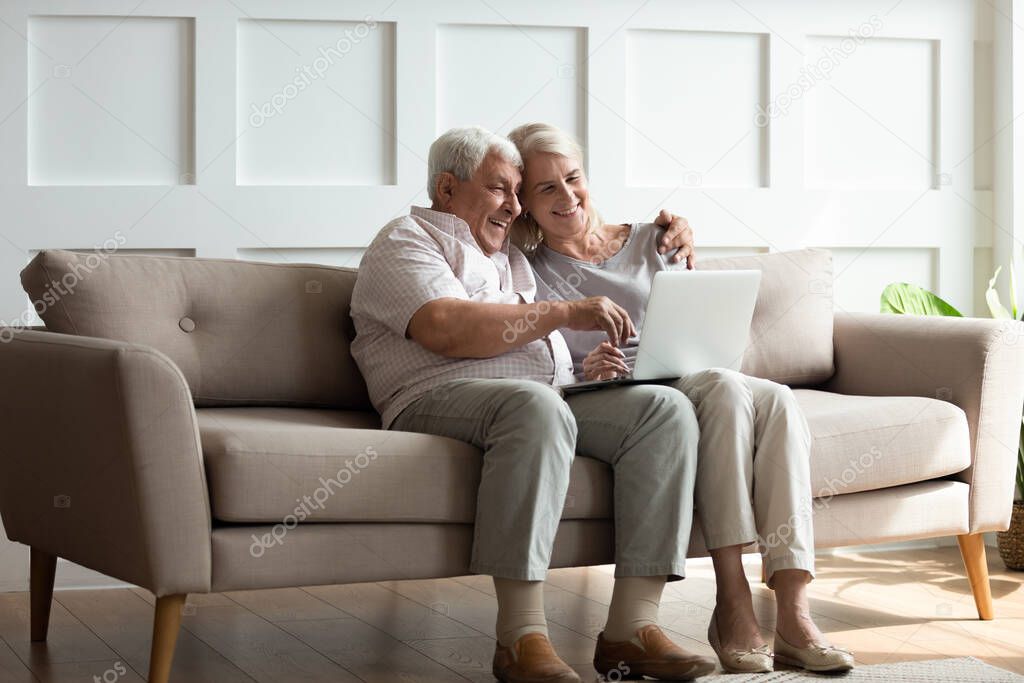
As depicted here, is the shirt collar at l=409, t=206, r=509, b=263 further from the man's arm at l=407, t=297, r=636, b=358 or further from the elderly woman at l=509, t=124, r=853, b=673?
the elderly woman at l=509, t=124, r=853, b=673

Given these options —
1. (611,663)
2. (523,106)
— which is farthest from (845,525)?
(523,106)

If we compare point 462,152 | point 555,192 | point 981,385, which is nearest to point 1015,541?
point 981,385

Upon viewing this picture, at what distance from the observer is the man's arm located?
2.16m

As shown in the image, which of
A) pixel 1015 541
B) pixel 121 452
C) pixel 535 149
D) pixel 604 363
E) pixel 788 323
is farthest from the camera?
pixel 1015 541

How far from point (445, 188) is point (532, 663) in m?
0.95

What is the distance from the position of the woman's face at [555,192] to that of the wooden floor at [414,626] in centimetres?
84

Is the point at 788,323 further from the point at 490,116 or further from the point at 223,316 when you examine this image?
the point at 223,316

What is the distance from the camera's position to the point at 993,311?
3.23 metres

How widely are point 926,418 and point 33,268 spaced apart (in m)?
1.75

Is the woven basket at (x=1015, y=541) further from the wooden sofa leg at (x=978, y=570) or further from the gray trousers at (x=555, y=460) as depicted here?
the gray trousers at (x=555, y=460)

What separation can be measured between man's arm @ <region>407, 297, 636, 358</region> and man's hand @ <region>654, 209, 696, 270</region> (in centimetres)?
48

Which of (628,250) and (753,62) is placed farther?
(753,62)

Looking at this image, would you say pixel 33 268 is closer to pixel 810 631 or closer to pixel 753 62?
pixel 810 631

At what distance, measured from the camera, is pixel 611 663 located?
2.08 m
